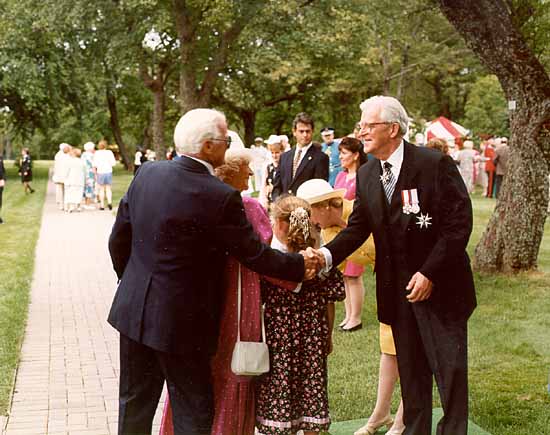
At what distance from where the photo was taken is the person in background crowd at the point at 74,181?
2141cm

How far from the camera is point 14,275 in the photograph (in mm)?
11406

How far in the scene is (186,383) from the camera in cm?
390

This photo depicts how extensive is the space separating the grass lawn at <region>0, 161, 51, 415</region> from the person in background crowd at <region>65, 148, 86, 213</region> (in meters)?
0.87

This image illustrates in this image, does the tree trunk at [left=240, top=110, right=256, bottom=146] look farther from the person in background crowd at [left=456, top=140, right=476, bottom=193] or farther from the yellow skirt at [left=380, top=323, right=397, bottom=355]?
the yellow skirt at [left=380, top=323, right=397, bottom=355]

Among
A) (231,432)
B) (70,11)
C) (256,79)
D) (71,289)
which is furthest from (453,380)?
(256,79)

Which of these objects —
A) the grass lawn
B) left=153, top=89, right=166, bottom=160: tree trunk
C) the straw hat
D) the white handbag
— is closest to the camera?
the white handbag

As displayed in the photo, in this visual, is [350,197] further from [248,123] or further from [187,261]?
[248,123]

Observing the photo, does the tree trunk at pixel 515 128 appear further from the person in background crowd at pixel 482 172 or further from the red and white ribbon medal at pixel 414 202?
the person in background crowd at pixel 482 172

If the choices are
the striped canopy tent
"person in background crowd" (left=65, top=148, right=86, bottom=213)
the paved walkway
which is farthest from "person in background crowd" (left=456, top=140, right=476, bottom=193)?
the paved walkway

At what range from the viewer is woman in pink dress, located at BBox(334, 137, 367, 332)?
7.79 meters

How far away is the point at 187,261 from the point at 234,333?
0.51 m

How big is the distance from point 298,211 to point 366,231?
665 mm

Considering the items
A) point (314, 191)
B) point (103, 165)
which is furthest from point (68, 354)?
point (103, 165)

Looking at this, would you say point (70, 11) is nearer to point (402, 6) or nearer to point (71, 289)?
point (402, 6)
